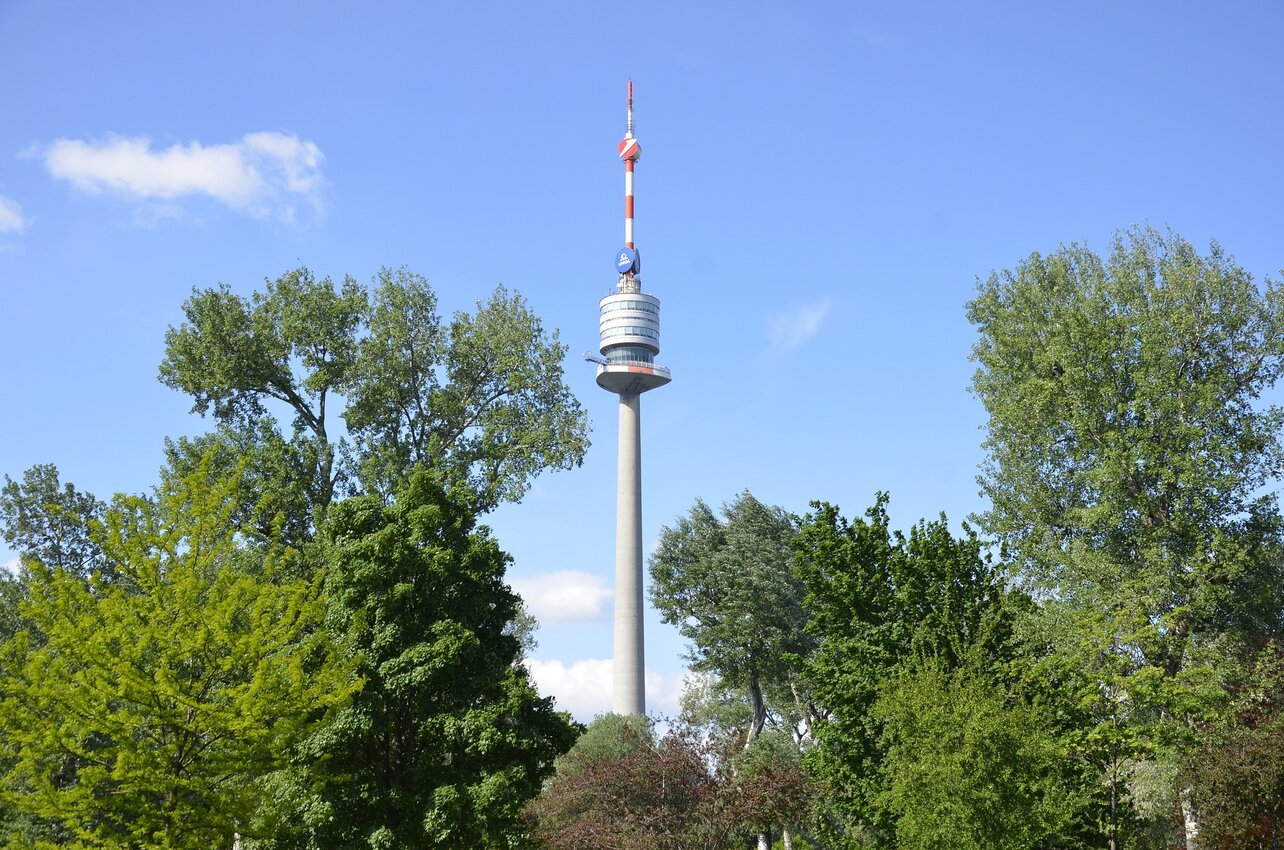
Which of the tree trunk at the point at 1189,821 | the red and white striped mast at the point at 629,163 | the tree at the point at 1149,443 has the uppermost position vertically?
the red and white striped mast at the point at 629,163

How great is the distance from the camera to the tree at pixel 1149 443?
3519cm

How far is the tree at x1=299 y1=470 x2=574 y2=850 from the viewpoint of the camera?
890 inches

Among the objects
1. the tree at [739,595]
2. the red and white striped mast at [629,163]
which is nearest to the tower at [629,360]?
the red and white striped mast at [629,163]

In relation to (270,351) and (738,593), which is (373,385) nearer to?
(270,351)

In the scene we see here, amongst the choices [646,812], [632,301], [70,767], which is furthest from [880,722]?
[632,301]

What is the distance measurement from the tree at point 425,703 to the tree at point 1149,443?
1745cm

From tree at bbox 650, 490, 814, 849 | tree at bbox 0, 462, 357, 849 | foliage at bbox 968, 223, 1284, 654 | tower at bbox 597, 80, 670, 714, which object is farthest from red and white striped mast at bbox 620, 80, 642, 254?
tree at bbox 0, 462, 357, 849

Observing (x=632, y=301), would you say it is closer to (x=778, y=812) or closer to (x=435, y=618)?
(x=778, y=812)

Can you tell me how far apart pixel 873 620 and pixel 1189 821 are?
448 inches

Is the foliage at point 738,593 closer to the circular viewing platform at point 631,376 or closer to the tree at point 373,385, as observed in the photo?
the tree at point 373,385

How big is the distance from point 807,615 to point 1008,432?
19.8 metres

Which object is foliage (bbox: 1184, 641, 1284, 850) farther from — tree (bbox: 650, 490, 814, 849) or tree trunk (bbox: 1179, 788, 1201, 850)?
tree (bbox: 650, 490, 814, 849)

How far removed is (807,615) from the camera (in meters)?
57.1

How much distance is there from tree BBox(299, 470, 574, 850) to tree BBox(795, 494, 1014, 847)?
7.14 metres
